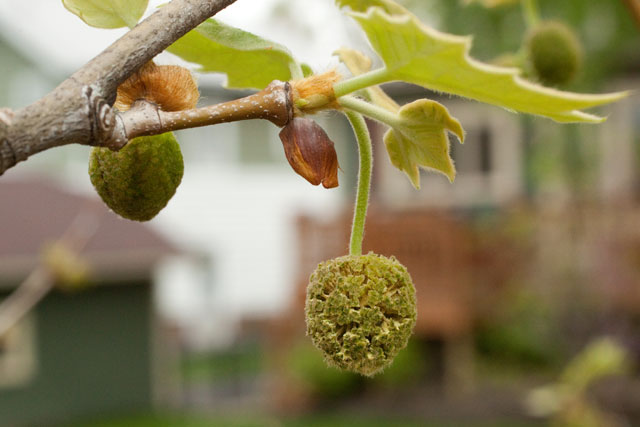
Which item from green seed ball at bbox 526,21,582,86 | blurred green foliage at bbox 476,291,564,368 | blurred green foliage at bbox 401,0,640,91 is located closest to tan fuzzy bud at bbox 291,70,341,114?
green seed ball at bbox 526,21,582,86

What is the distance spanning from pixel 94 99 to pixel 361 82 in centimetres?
25

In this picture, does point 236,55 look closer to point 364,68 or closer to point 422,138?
point 364,68

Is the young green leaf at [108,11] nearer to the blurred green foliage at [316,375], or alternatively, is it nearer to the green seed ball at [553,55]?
the green seed ball at [553,55]

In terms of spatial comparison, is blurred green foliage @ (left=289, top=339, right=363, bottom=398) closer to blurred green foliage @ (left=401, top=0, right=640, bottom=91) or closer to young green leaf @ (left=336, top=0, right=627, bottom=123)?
blurred green foliage @ (left=401, top=0, right=640, bottom=91)

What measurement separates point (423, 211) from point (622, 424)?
196 inches

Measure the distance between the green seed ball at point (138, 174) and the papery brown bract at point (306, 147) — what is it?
20 cm

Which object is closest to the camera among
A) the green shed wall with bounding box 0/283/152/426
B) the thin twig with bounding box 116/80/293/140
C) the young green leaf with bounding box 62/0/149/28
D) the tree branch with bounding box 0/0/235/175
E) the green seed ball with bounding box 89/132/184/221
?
the tree branch with bounding box 0/0/235/175

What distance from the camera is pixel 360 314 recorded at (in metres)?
0.84

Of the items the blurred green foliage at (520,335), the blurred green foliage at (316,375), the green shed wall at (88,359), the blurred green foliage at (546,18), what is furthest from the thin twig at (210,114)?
the green shed wall at (88,359)

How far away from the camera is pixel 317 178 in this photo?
2.46 ft

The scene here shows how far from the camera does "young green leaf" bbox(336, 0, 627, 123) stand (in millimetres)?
606

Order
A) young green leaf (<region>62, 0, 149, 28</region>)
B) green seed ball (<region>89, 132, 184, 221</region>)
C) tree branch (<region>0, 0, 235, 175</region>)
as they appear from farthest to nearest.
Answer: green seed ball (<region>89, 132, 184, 221</region>) < young green leaf (<region>62, 0, 149, 28</region>) < tree branch (<region>0, 0, 235, 175</region>)

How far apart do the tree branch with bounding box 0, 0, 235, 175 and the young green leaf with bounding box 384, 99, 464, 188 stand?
21 centimetres

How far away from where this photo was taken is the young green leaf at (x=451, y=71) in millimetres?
606
